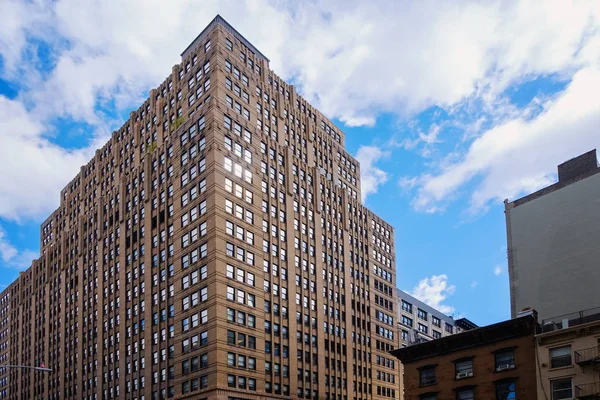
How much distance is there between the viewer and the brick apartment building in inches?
1994

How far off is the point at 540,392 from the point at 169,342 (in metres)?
43.5

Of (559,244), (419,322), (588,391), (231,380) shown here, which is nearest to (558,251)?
(559,244)

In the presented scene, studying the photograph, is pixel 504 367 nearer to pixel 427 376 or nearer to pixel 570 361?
pixel 570 361

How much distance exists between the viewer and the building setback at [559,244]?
6025 cm

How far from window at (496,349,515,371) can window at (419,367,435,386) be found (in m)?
6.41

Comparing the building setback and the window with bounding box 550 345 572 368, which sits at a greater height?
the building setback

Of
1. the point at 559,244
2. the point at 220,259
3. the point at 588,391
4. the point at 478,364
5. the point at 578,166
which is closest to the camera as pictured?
the point at 588,391

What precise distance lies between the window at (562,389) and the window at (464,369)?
24.1 ft

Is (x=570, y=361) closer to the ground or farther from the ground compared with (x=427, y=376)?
farther from the ground

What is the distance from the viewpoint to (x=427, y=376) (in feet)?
187

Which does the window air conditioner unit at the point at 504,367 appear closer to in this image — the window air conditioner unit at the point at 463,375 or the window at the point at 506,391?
the window at the point at 506,391

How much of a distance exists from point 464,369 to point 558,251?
55.9 feet

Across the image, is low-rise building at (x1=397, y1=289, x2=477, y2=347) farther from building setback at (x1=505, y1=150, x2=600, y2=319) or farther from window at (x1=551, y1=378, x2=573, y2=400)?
window at (x1=551, y1=378, x2=573, y2=400)

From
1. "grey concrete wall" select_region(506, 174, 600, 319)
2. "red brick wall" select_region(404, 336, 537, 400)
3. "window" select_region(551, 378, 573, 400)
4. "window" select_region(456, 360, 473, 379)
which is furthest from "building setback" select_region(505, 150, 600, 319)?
"window" select_region(551, 378, 573, 400)
